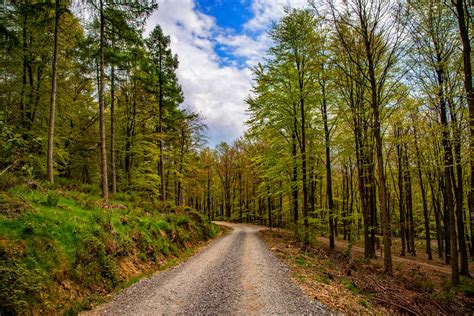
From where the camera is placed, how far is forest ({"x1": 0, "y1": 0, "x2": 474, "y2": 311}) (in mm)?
10773

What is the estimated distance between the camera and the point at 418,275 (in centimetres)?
1259

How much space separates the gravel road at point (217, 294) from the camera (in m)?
5.56

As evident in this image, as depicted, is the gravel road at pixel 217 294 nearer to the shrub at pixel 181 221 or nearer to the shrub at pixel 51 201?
the shrub at pixel 51 201

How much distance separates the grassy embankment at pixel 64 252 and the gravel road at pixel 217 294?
0.76 meters

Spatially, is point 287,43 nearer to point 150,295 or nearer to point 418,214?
point 150,295

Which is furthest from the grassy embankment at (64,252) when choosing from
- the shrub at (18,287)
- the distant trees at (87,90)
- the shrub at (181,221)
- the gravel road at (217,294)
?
the shrub at (181,221)

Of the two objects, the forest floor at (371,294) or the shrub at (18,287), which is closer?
the shrub at (18,287)

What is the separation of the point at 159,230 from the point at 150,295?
6120 mm

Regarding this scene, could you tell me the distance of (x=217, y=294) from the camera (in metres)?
6.47

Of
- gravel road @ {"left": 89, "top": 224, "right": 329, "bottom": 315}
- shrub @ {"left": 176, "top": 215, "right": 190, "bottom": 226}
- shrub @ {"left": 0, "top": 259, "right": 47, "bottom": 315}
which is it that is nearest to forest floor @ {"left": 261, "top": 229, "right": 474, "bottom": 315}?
gravel road @ {"left": 89, "top": 224, "right": 329, "bottom": 315}

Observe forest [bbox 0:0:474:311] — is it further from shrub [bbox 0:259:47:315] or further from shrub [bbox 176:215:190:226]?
shrub [bbox 176:215:190:226]

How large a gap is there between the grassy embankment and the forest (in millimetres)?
246

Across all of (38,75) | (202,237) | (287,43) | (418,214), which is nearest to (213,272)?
(202,237)

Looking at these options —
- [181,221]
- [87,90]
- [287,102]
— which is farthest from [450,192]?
[87,90]
